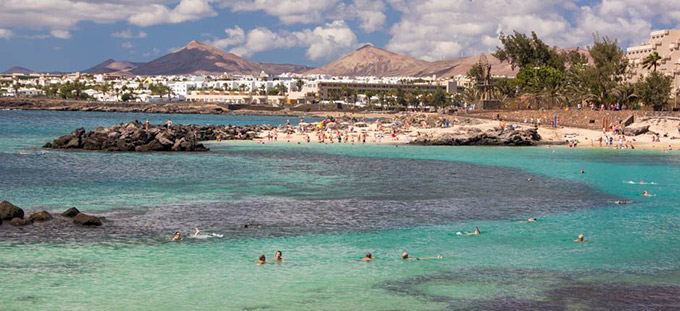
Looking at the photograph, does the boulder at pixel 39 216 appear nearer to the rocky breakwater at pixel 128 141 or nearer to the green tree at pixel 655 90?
the rocky breakwater at pixel 128 141

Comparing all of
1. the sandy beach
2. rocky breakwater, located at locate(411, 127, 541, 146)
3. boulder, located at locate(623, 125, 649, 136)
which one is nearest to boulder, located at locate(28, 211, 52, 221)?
the sandy beach

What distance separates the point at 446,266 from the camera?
2300 cm

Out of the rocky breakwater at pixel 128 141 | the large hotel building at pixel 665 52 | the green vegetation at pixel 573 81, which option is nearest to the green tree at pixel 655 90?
the green vegetation at pixel 573 81

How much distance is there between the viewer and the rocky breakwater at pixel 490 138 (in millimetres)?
73312

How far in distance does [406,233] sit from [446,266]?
5242mm

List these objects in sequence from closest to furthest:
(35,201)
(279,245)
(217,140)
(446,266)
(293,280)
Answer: (293,280) < (446,266) < (279,245) < (35,201) < (217,140)

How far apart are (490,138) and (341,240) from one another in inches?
1965

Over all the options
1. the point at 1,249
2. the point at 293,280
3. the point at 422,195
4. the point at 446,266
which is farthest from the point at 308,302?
the point at 422,195

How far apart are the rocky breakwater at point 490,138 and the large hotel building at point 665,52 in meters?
41.9

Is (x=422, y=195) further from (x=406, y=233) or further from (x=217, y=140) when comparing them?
(x=217, y=140)

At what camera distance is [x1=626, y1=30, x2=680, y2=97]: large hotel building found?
4358 inches

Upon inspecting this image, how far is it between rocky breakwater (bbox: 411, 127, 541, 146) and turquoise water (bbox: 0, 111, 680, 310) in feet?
71.9

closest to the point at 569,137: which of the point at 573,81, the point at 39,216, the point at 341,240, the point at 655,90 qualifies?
the point at 655,90

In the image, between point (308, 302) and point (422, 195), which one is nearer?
point (308, 302)
